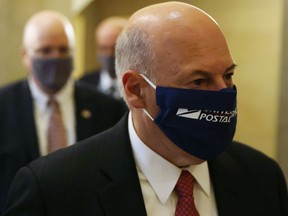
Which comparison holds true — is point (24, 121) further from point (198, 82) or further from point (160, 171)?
point (198, 82)

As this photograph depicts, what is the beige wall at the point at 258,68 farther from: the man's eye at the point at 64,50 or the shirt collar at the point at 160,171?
the shirt collar at the point at 160,171

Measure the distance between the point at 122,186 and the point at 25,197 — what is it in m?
0.31

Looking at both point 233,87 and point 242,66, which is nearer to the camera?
point 233,87

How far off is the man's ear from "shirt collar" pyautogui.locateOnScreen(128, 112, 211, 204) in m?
0.11

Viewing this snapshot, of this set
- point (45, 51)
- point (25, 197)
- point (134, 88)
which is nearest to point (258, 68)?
point (45, 51)

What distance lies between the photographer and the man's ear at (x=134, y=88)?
1906mm

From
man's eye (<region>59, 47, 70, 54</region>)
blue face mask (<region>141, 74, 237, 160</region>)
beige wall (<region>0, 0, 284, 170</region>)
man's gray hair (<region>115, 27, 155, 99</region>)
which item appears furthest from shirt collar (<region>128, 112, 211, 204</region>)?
man's eye (<region>59, 47, 70, 54</region>)

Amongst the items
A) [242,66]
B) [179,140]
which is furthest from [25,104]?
[179,140]

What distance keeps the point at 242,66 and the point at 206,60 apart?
A: 1.94 m

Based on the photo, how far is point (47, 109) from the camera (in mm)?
3498

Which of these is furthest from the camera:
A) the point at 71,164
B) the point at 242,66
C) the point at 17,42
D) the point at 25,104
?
the point at 17,42

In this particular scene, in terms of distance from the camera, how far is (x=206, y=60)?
1763mm

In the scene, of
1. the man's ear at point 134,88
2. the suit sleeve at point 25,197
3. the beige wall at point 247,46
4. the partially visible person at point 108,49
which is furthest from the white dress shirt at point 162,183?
the partially visible person at point 108,49

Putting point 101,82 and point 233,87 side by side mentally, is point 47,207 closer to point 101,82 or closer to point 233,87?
point 233,87
